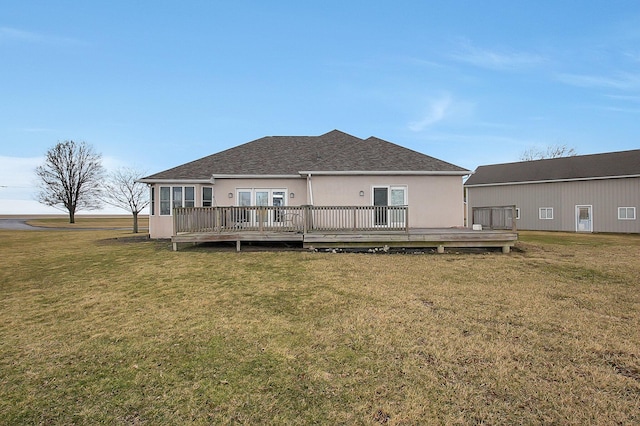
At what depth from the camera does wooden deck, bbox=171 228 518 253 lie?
36.8 feet

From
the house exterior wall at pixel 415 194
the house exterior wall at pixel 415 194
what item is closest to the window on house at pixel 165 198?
the house exterior wall at pixel 415 194

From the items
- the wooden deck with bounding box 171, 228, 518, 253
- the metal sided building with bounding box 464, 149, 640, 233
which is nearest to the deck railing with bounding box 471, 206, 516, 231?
the wooden deck with bounding box 171, 228, 518, 253

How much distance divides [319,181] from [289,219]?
223 cm

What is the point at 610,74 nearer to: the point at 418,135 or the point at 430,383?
the point at 418,135

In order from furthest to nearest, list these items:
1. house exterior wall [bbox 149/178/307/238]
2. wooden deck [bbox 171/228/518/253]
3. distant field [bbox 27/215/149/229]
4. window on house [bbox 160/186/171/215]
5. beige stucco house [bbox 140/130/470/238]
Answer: distant field [bbox 27/215/149/229]
window on house [bbox 160/186/171/215]
house exterior wall [bbox 149/178/307/238]
beige stucco house [bbox 140/130/470/238]
wooden deck [bbox 171/228/518/253]

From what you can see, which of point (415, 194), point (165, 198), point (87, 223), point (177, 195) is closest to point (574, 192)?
point (415, 194)

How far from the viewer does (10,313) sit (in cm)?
539

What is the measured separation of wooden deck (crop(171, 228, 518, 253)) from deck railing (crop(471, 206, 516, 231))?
3.87 feet

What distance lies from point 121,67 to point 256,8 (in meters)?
8.39

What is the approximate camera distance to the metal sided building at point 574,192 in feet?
71.3

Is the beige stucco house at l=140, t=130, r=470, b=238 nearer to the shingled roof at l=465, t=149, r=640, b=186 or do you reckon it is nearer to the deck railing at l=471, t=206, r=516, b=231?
the deck railing at l=471, t=206, r=516, b=231

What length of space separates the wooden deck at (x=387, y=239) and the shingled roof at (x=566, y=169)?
49.2ft

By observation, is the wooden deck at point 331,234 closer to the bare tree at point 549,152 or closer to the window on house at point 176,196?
the window on house at point 176,196

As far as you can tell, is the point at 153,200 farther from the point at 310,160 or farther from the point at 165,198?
the point at 310,160
